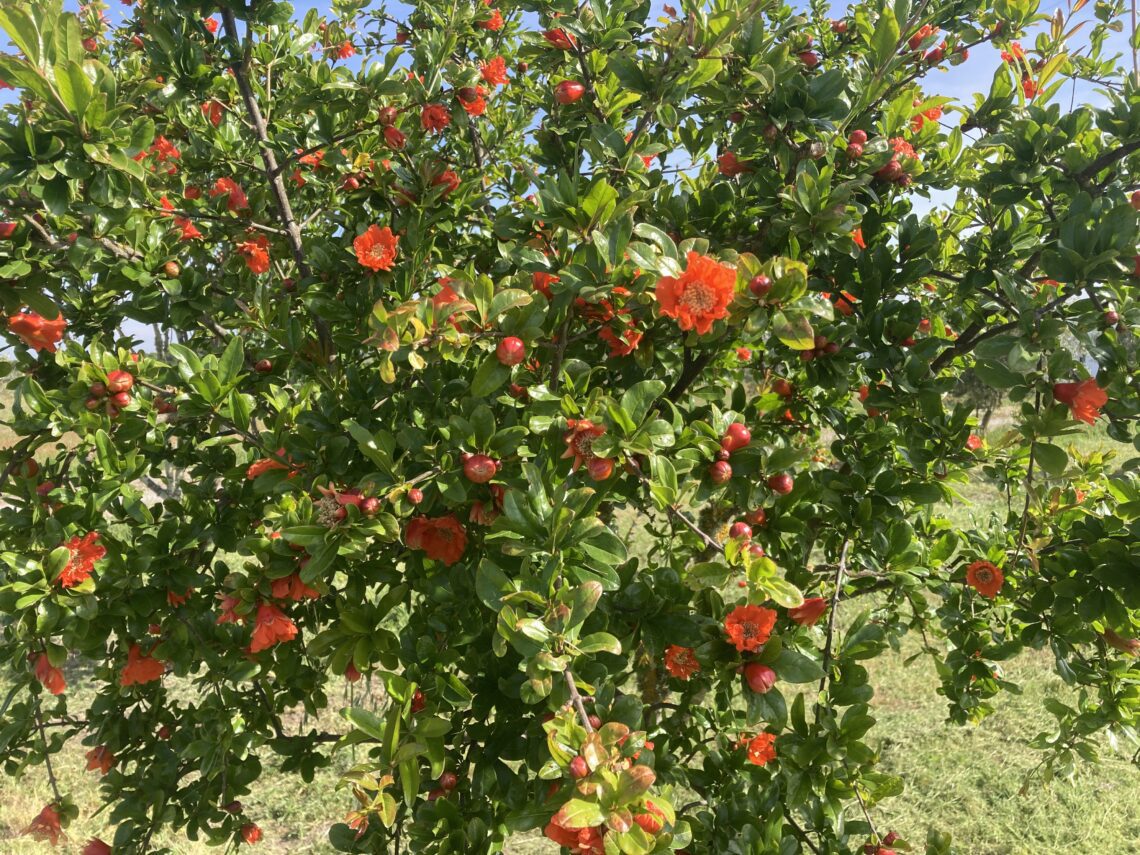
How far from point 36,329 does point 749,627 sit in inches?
55.6

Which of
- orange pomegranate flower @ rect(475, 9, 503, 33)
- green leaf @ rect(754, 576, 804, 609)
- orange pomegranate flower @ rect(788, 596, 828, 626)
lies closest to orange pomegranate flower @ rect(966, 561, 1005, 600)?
orange pomegranate flower @ rect(788, 596, 828, 626)

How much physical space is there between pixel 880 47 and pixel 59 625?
163 centimetres

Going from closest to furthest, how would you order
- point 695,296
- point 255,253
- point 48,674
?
point 695,296
point 48,674
point 255,253

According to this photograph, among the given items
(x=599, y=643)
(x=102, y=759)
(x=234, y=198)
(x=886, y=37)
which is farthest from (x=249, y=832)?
(x=886, y=37)

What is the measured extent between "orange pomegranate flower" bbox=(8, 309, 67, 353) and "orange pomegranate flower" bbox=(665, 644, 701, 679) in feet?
4.32

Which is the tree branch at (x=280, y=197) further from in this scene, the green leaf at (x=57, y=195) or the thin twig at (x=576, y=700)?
the thin twig at (x=576, y=700)

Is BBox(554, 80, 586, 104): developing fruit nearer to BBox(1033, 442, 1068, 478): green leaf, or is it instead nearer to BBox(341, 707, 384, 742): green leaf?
BBox(1033, 442, 1068, 478): green leaf

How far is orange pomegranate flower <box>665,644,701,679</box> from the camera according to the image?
1.30 m

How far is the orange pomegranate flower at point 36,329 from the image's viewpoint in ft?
4.58

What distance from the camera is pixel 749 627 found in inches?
42.3

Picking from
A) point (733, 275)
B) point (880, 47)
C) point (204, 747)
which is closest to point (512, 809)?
point (204, 747)

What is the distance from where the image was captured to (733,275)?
3.23 feet

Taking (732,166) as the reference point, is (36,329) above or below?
below

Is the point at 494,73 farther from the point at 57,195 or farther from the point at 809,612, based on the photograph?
the point at 809,612
